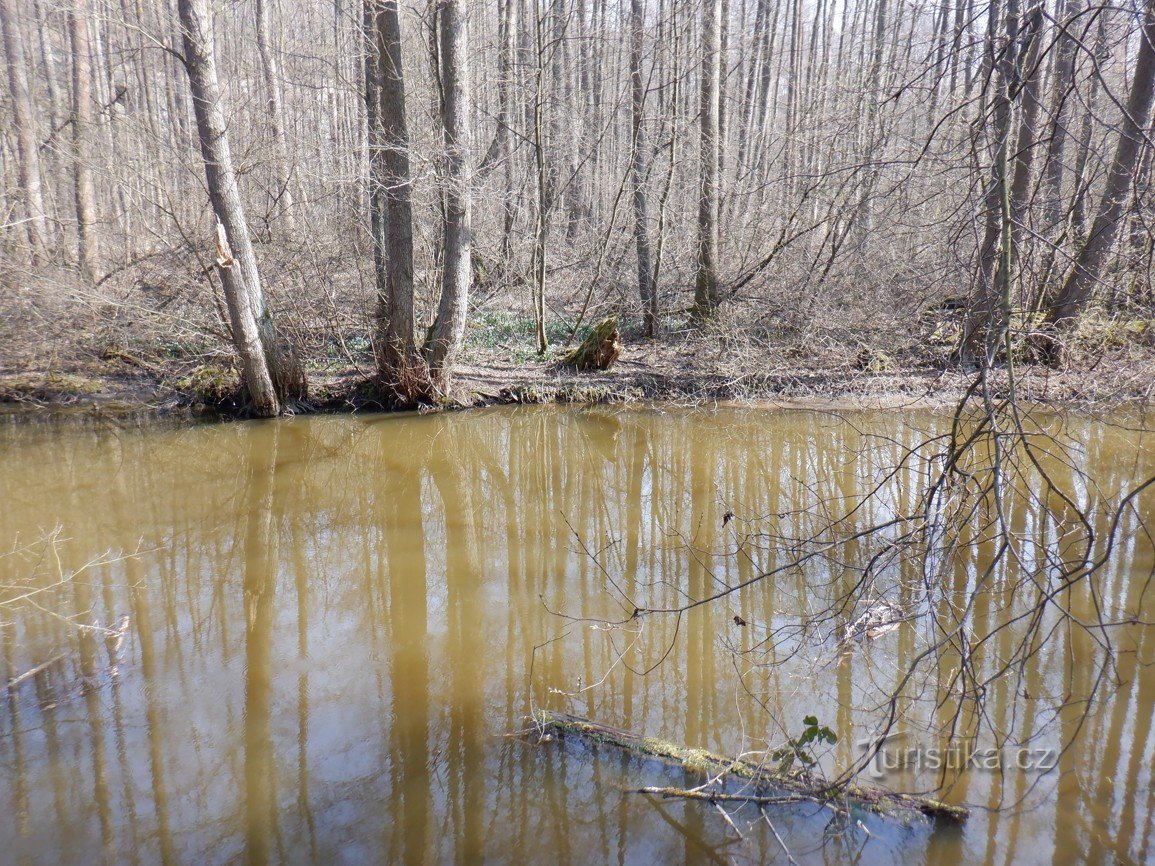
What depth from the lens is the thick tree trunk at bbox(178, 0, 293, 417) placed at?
1033 centimetres

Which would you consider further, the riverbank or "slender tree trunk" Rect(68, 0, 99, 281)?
"slender tree trunk" Rect(68, 0, 99, 281)

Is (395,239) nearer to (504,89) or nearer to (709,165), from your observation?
(709,165)

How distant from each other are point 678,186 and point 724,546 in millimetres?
10688

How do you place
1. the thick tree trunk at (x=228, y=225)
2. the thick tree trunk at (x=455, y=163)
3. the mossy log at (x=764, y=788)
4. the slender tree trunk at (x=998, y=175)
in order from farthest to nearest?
the thick tree trunk at (x=455, y=163)
the thick tree trunk at (x=228, y=225)
the mossy log at (x=764, y=788)
the slender tree trunk at (x=998, y=175)

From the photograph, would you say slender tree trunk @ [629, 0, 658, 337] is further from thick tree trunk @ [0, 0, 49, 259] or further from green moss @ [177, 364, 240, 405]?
thick tree trunk @ [0, 0, 49, 259]

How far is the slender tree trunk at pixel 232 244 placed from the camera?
1034 centimetres

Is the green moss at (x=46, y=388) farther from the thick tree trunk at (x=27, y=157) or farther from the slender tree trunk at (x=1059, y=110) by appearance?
the slender tree trunk at (x=1059, y=110)

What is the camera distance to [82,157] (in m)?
14.6

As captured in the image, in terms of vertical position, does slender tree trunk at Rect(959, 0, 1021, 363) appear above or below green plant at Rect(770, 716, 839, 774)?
above

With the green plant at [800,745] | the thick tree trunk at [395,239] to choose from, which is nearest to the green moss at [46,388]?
the thick tree trunk at [395,239]

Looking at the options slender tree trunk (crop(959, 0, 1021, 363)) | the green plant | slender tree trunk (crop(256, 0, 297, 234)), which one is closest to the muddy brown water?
the green plant

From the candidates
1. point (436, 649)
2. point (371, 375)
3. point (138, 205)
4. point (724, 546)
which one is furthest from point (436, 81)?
point (436, 649)

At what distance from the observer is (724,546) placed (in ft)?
23.7

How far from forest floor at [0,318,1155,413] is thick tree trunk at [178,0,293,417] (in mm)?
845
